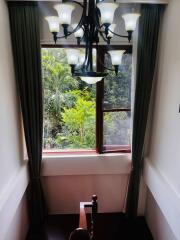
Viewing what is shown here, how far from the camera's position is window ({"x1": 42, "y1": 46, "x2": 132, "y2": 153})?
8.49 feet

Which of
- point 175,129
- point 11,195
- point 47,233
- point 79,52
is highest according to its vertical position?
point 79,52

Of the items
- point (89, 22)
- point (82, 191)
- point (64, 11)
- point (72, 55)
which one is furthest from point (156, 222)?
point (64, 11)

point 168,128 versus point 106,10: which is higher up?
point 106,10

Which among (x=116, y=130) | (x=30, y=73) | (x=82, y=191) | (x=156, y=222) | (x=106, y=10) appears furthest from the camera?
(x=82, y=191)

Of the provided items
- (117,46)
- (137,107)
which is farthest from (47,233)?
(117,46)

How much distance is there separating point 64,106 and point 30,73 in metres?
0.61

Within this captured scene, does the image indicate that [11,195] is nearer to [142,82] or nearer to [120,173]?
[120,173]

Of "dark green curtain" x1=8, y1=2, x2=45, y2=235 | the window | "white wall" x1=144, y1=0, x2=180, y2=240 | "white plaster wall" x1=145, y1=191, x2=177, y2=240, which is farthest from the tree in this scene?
"white plaster wall" x1=145, y1=191, x2=177, y2=240

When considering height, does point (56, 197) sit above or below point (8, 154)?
below

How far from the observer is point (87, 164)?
2.74 metres

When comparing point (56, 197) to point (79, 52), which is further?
point (56, 197)

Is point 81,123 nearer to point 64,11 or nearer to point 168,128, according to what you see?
point 168,128

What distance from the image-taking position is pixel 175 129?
200 centimetres

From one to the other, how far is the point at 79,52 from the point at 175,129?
3.88ft
